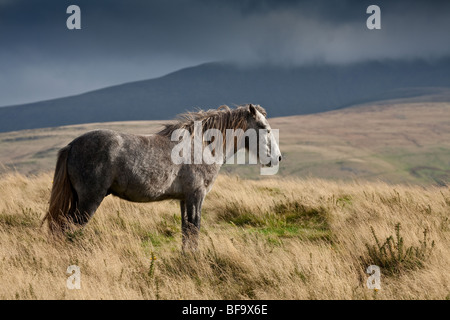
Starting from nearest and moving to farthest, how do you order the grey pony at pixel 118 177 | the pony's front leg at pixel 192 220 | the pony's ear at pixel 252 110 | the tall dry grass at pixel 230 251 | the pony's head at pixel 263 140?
the tall dry grass at pixel 230 251 < the grey pony at pixel 118 177 < the pony's front leg at pixel 192 220 < the pony's ear at pixel 252 110 < the pony's head at pixel 263 140

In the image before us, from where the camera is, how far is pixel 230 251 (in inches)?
261

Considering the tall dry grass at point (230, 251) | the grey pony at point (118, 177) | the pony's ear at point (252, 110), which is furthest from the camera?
the pony's ear at point (252, 110)

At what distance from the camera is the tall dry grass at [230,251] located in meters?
5.51

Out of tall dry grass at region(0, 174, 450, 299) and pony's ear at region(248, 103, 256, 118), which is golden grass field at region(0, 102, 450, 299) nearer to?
tall dry grass at region(0, 174, 450, 299)

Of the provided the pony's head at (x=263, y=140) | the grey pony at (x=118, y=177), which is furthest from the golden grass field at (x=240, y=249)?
the pony's head at (x=263, y=140)

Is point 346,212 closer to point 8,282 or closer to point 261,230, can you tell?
point 261,230

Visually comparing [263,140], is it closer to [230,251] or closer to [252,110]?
[252,110]

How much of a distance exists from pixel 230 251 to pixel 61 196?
118 inches

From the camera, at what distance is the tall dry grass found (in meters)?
5.51

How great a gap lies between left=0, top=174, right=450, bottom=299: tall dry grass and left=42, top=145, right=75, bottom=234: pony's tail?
0.30 meters

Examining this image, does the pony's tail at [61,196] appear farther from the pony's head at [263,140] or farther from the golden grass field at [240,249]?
the pony's head at [263,140]

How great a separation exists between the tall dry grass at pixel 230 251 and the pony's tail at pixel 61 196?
0.30 meters

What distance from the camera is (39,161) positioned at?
519ft
